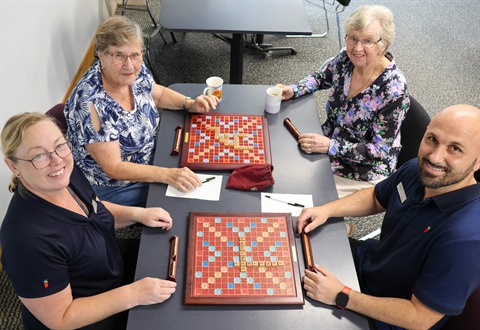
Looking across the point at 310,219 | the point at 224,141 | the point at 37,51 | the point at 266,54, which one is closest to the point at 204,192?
the point at 224,141

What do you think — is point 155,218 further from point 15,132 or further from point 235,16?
point 235,16

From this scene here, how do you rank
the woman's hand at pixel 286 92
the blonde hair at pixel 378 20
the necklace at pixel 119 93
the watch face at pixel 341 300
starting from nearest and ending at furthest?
the watch face at pixel 341 300 < the necklace at pixel 119 93 < the blonde hair at pixel 378 20 < the woman's hand at pixel 286 92

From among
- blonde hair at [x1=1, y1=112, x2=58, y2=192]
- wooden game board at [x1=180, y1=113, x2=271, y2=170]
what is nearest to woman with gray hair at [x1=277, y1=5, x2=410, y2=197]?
wooden game board at [x1=180, y1=113, x2=271, y2=170]

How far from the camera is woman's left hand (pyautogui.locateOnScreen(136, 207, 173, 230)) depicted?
152cm

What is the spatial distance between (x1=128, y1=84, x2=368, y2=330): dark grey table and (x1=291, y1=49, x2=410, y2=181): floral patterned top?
15 cm

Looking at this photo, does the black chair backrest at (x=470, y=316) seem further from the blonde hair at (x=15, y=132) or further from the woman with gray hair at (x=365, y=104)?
the blonde hair at (x=15, y=132)

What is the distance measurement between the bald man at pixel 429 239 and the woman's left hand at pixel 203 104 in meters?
0.79

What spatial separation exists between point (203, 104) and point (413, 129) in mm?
1044

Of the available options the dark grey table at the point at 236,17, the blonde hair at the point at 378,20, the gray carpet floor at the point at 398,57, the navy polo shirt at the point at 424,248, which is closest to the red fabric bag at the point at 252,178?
the navy polo shirt at the point at 424,248

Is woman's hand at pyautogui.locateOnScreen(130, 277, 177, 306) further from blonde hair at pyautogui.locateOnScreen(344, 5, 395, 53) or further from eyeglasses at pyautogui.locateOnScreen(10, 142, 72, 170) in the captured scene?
blonde hair at pyautogui.locateOnScreen(344, 5, 395, 53)

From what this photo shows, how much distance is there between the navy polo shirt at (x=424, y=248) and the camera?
49.1 inches

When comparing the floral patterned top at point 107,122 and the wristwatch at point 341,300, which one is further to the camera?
the floral patterned top at point 107,122

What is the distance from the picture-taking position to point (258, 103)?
7.15ft

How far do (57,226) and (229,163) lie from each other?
2.51 ft
